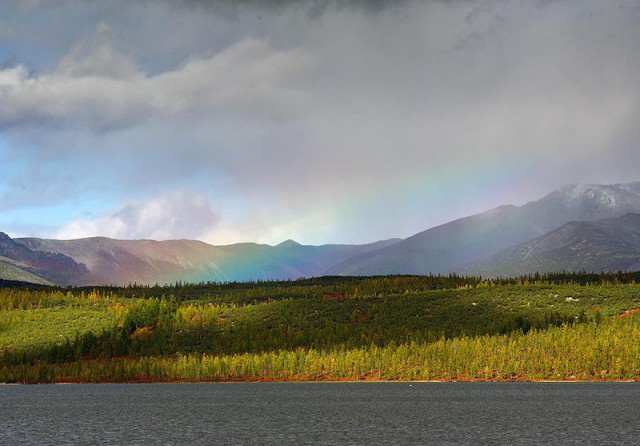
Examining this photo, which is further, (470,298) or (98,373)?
(470,298)

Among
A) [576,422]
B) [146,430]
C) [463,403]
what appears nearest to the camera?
[146,430]

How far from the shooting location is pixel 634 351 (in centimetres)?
8594

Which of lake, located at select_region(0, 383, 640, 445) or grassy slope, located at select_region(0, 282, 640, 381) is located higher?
lake, located at select_region(0, 383, 640, 445)

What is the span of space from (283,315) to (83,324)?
136 ft

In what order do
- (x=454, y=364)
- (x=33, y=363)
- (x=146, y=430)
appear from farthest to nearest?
1. (x=33, y=363)
2. (x=454, y=364)
3. (x=146, y=430)

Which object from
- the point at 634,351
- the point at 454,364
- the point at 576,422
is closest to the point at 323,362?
the point at 454,364

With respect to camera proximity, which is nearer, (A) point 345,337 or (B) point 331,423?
(B) point 331,423

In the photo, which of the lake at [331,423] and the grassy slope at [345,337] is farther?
the grassy slope at [345,337]

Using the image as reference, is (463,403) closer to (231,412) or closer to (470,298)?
(231,412)

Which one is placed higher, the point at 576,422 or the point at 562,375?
the point at 576,422

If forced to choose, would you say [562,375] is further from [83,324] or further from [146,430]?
[83,324]

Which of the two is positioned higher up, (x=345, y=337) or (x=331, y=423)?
(x=331, y=423)

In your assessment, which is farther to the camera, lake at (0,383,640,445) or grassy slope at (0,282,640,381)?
grassy slope at (0,282,640,381)

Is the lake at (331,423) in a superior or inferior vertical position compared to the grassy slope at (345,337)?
superior
